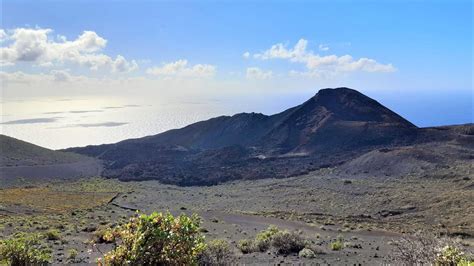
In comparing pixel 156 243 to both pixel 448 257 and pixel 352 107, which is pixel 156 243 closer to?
pixel 448 257

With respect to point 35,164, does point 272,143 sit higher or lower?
higher

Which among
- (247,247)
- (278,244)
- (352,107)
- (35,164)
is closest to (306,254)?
(278,244)

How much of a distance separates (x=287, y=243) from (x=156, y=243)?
8.96m

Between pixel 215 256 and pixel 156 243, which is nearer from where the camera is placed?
pixel 156 243

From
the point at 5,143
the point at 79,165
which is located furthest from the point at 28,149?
the point at 79,165

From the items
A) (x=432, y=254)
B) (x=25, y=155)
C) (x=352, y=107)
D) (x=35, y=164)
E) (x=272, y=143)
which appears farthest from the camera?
(x=352, y=107)

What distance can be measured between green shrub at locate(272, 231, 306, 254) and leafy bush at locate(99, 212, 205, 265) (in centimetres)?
838

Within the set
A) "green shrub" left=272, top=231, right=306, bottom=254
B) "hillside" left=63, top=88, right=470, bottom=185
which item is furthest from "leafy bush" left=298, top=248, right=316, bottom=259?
"hillside" left=63, top=88, right=470, bottom=185

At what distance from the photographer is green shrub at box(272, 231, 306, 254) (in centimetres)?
1430

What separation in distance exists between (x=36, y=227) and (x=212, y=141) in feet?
202

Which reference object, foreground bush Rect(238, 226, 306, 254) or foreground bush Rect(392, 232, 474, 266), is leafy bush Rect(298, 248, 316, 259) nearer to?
foreground bush Rect(238, 226, 306, 254)

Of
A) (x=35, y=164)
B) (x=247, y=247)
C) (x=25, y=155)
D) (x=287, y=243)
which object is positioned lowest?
(x=35, y=164)

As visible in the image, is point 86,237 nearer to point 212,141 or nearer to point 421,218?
point 421,218

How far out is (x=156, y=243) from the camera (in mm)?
6156
